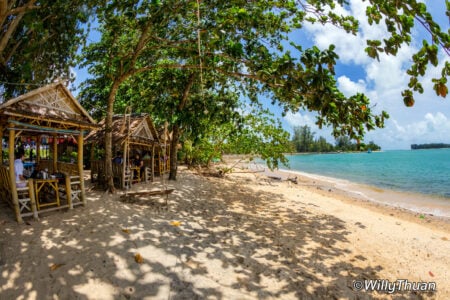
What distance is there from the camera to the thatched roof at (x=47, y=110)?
581cm

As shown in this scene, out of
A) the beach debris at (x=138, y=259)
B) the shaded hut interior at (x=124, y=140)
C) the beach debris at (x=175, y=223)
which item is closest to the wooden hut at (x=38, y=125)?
the shaded hut interior at (x=124, y=140)

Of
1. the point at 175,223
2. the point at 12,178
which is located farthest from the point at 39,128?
the point at 175,223

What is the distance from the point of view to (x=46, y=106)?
21.3ft

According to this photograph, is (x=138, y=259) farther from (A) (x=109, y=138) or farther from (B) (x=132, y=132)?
(B) (x=132, y=132)

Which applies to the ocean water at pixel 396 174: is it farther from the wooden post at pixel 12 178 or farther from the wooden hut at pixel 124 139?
the wooden post at pixel 12 178

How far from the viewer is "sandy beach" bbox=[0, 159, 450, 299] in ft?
12.0

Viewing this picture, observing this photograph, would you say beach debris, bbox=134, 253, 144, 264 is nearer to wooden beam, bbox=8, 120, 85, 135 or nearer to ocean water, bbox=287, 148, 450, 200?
wooden beam, bbox=8, 120, 85, 135

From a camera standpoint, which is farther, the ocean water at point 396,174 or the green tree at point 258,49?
the ocean water at point 396,174

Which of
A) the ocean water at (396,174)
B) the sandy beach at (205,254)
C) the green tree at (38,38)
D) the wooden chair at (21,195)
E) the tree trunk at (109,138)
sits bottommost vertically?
the ocean water at (396,174)

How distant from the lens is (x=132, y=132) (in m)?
11.1

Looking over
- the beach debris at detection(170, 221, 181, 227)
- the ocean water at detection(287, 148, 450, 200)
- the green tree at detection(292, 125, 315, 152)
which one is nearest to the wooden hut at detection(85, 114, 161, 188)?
the beach debris at detection(170, 221, 181, 227)

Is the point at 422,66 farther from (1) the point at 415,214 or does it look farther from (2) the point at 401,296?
(1) the point at 415,214

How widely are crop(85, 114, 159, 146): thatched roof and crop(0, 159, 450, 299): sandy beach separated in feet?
11.6

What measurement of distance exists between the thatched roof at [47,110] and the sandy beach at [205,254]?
91.6 inches
